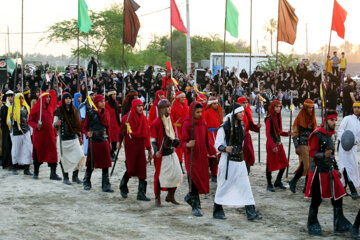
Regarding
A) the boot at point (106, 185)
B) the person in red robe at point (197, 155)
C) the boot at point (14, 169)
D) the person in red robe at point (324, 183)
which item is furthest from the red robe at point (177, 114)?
the person in red robe at point (324, 183)

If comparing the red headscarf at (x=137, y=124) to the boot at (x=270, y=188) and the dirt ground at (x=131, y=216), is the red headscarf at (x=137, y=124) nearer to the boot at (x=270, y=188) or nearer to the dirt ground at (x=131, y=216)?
the dirt ground at (x=131, y=216)

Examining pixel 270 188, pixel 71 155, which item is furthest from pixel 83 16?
pixel 270 188

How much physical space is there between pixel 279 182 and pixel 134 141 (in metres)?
2.69

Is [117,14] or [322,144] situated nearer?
[322,144]

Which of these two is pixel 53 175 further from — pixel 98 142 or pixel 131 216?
pixel 131 216

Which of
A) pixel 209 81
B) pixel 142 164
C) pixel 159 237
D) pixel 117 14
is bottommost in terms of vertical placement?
pixel 159 237

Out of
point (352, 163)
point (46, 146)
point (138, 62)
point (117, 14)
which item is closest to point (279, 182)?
point (352, 163)

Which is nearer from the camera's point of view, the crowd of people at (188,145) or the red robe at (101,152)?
the crowd of people at (188,145)

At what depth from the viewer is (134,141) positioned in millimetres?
9602

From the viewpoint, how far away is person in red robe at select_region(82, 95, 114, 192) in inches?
397

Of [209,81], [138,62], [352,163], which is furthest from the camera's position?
[138,62]

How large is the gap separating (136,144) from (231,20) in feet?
20.5

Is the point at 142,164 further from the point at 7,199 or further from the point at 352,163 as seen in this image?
the point at 352,163

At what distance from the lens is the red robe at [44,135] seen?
437 inches
